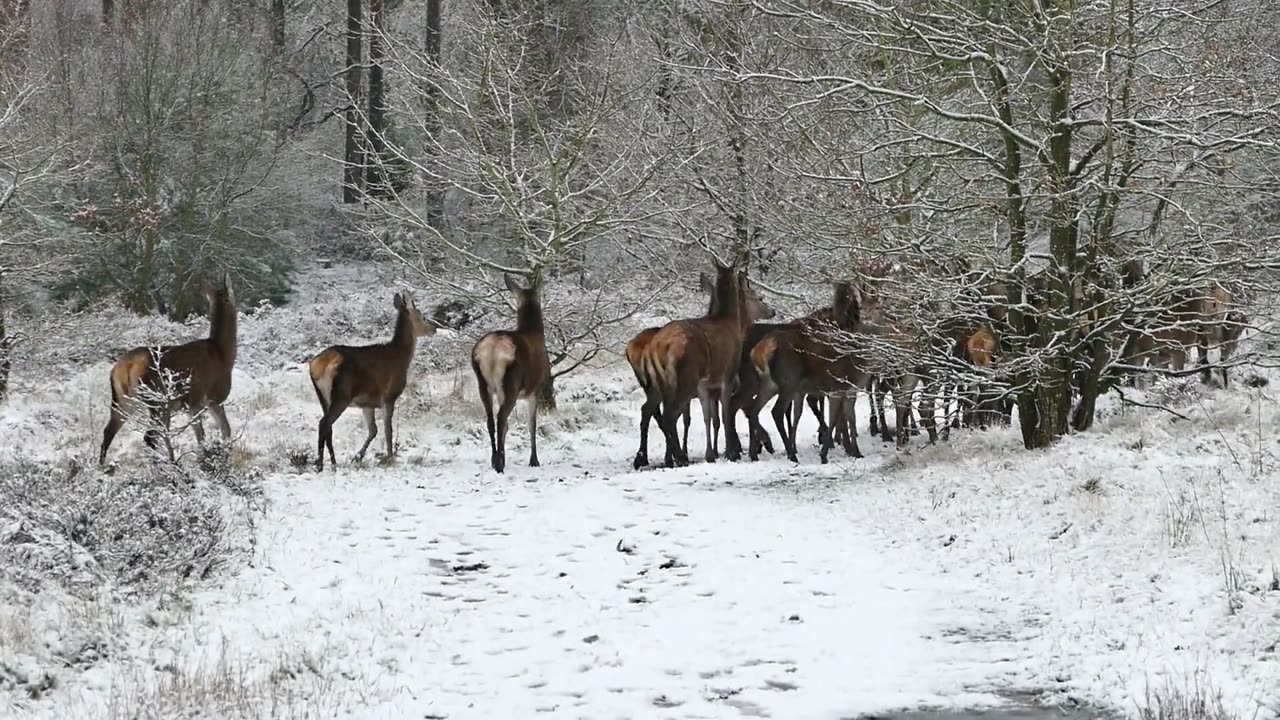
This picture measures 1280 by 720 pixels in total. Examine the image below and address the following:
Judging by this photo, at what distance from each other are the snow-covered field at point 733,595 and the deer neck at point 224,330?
2.50m

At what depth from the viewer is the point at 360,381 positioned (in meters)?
14.3

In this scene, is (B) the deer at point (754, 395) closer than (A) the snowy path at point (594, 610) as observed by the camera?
No

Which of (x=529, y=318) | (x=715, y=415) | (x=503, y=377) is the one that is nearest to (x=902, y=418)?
(x=715, y=415)

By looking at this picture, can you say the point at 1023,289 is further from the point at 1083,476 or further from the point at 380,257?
the point at 380,257

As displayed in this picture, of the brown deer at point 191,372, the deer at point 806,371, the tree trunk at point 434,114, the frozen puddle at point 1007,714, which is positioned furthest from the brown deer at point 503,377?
the frozen puddle at point 1007,714

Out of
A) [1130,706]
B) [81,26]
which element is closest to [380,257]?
[81,26]

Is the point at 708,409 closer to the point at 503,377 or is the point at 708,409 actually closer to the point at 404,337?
the point at 503,377

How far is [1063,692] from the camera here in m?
5.86

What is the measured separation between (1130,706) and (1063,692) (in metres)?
0.38

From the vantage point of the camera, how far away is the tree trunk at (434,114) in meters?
20.7

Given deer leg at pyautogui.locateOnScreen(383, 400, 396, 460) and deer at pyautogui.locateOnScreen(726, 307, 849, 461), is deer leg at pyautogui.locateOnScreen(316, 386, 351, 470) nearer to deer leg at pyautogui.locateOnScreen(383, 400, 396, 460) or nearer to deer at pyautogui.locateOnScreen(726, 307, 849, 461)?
deer leg at pyautogui.locateOnScreen(383, 400, 396, 460)

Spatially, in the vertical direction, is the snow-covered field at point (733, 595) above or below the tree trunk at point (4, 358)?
below

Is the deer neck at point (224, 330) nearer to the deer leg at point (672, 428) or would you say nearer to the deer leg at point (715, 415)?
the deer leg at point (672, 428)

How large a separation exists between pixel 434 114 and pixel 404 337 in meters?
6.74
